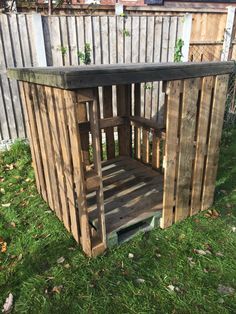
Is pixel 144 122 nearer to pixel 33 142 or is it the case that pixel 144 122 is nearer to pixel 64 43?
pixel 33 142

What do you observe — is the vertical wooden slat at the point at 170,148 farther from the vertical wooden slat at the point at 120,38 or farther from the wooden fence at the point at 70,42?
the vertical wooden slat at the point at 120,38

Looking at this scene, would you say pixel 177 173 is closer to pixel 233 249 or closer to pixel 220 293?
pixel 233 249

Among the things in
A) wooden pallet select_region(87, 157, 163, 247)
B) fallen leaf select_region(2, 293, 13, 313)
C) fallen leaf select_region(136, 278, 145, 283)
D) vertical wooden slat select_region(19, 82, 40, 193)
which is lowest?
fallen leaf select_region(2, 293, 13, 313)

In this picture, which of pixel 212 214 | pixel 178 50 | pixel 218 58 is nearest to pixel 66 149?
pixel 212 214

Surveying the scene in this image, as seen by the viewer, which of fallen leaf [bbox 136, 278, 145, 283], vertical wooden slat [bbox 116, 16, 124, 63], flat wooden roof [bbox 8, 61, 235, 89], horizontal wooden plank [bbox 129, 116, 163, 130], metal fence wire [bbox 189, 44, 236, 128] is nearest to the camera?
flat wooden roof [bbox 8, 61, 235, 89]

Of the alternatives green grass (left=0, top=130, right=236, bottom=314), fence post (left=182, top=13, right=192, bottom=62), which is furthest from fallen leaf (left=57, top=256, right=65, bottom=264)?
fence post (left=182, top=13, right=192, bottom=62)

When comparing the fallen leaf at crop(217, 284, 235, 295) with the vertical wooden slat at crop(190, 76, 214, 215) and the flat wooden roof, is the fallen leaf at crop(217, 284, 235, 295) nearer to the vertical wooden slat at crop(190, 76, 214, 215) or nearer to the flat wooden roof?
the vertical wooden slat at crop(190, 76, 214, 215)

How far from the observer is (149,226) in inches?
128

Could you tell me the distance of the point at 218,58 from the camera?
804cm

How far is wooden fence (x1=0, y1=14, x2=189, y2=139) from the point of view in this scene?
15.7 ft

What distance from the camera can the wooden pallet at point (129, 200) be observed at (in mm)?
3049

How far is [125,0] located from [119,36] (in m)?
12.1

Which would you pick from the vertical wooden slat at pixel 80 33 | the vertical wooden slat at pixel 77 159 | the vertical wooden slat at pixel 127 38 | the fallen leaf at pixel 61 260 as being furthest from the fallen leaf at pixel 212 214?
the vertical wooden slat at pixel 80 33

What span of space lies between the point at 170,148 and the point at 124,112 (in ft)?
6.21
